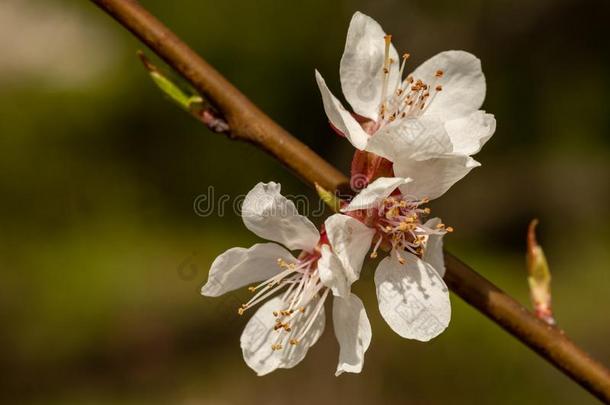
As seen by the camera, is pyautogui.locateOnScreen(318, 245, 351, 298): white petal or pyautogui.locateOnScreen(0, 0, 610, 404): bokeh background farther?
pyautogui.locateOnScreen(0, 0, 610, 404): bokeh background

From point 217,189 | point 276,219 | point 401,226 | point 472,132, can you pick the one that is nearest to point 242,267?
point 276,219

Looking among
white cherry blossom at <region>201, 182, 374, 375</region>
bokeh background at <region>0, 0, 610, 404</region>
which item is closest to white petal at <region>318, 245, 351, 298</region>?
white cherry blossom at <region>201, 182, 374, 375</region>

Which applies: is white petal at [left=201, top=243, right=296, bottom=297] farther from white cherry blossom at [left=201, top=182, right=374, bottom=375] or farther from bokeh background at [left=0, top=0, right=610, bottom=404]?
bokeh background at [left=0, top=0, right=610, bottom=404]

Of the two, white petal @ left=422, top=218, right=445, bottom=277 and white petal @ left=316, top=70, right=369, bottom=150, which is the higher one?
white petal @ left=316, top=70, right=369, bottom=150

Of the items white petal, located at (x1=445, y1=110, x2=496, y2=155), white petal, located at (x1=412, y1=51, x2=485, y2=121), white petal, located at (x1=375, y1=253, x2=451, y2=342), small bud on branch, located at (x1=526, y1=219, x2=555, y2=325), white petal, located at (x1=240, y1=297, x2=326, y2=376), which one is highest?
white petal, located at (x1=412, y1=51, x2=485, y2=121)

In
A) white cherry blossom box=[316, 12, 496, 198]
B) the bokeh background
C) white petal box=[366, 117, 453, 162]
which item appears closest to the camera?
white petal box=[366, 117, 453, 162]

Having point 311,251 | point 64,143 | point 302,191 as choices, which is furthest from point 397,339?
point 311,251
